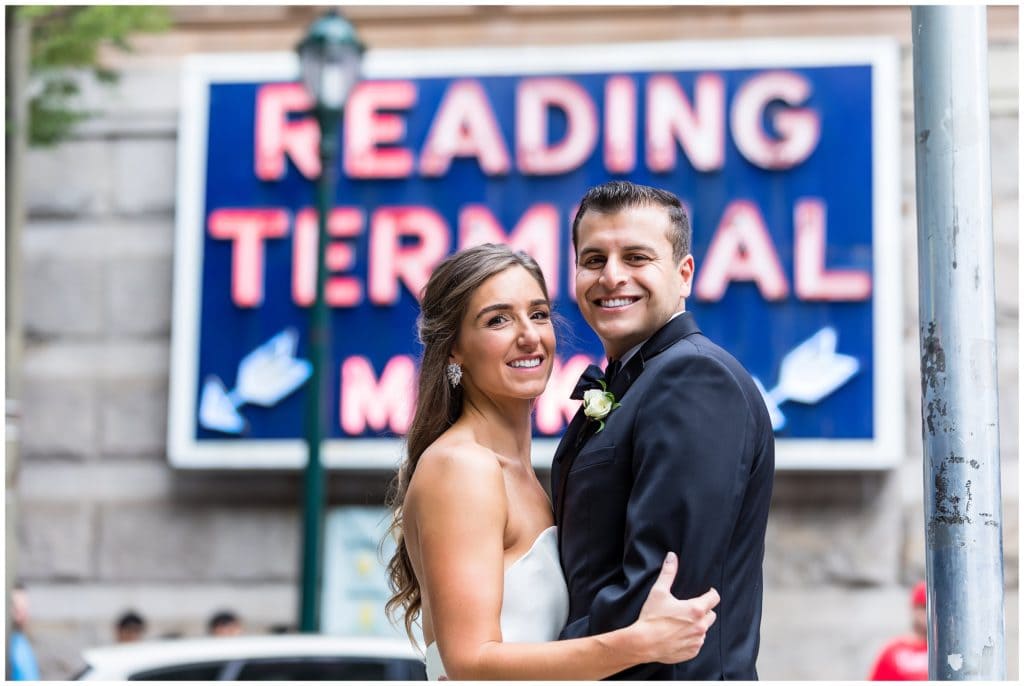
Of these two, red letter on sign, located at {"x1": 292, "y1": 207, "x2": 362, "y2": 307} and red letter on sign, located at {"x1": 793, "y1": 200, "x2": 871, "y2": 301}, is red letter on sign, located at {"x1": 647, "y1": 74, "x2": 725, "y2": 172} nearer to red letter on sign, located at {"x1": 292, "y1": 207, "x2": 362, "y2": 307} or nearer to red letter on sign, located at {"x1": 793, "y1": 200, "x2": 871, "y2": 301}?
red letter on sign, located at {"x1": 793, "y1": 200, "x2": 871, "y2": 301}

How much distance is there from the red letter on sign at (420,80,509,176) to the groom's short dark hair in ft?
27.6

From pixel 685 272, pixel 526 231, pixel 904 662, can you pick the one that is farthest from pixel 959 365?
pixel 526 231

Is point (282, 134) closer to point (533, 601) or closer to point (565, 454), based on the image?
point (565, 454)

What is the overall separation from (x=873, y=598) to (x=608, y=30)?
562 centimetres

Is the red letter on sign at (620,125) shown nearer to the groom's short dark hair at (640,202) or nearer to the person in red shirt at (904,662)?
the person in red shirt at (904,662)

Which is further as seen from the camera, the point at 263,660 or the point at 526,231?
the point at 526,231

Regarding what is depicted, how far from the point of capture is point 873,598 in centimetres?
1034

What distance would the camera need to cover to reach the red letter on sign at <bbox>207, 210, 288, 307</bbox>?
1106 centimetres

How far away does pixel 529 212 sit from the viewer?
10.9m

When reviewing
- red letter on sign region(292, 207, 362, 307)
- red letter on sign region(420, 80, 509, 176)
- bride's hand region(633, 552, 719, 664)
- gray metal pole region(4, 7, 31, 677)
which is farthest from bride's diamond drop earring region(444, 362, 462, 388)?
red letter on sign region(420, 80, 509, 176)

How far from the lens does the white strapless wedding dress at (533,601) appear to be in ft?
8.62

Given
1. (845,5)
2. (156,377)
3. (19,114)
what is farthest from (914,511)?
(19,114)

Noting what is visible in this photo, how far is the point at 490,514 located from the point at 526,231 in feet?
27.4

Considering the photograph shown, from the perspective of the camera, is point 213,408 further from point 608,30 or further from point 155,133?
point 608,30
